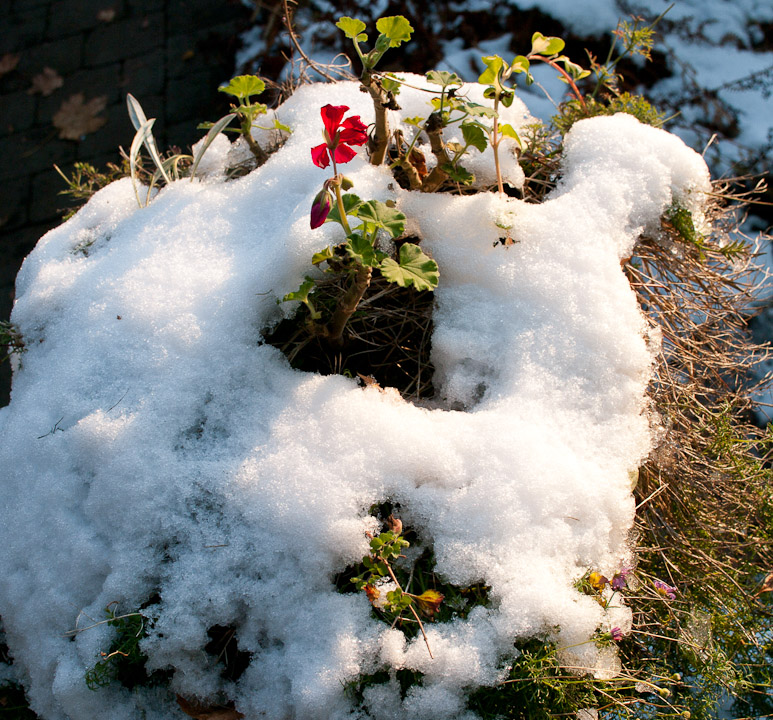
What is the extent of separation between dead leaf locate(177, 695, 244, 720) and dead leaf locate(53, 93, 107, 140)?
3.07m

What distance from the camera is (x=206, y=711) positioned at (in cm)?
104

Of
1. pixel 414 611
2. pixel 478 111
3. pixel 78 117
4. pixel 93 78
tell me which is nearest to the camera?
pixel 414 611

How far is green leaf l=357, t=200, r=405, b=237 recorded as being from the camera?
112 centimetres

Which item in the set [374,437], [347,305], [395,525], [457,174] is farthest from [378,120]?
[395,525]

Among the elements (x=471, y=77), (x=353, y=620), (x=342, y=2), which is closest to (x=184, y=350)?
(x=353, y=620)

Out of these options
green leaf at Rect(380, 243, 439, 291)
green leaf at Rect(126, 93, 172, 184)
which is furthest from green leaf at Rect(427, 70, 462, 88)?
green leaf at Rect(126, 93, 172, 184)

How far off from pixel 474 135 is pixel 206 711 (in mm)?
1232

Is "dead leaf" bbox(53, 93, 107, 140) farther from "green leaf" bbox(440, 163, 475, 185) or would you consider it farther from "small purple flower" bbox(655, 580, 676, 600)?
"small purple flower" bbox(655, 580, 676, 600)

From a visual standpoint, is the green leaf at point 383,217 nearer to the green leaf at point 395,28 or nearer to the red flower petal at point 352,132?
the red flower petal at point 352,132

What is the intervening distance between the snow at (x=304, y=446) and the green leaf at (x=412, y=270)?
21 cm

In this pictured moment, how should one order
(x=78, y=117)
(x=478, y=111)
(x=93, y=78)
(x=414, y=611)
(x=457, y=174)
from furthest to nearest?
(x=93, y=78)
(x=78, y=117)
(x=457, y=174)
(x=478, y=111)
(x=414, y=611)

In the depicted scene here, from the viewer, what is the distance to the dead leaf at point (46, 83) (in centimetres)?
335

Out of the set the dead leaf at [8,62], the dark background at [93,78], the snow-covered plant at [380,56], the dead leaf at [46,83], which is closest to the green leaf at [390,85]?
the snow-covered plant at [380,56]

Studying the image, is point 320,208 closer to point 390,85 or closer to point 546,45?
point 390,85
